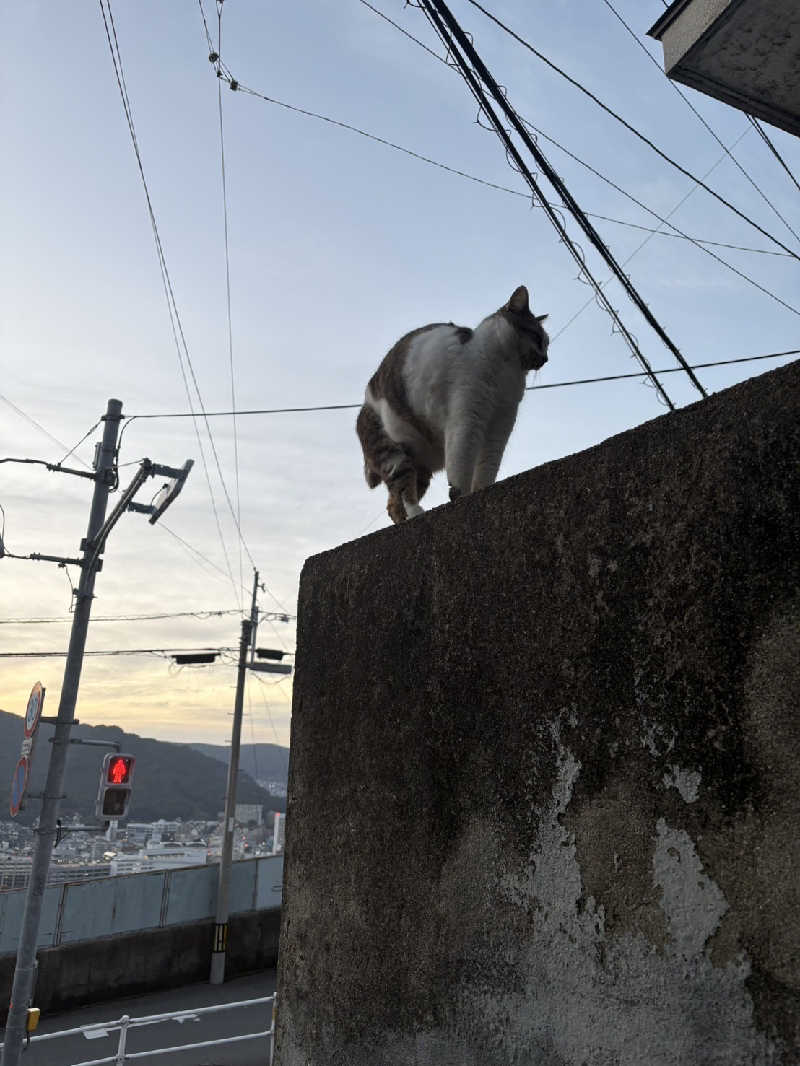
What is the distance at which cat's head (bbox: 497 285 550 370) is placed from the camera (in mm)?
2564

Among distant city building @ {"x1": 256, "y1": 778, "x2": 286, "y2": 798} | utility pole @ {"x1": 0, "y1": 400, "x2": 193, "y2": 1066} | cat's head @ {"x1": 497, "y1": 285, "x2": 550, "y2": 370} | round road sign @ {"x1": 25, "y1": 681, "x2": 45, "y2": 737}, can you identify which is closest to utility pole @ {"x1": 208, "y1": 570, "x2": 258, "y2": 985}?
utility pole @ {"x1": 0, "y1": 400, "x2": 193, "y2": 1066}

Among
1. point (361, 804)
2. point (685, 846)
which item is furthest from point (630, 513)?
point (361, 804)

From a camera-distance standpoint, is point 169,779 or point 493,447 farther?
point 169,779

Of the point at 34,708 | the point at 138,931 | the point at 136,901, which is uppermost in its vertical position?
the point at 34,708

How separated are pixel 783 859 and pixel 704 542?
1.79 ft

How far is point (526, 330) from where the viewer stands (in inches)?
101

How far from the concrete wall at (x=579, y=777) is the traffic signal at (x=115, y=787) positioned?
7435 millimetres

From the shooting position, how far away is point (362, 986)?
2061 mm

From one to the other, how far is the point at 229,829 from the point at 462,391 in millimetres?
15493

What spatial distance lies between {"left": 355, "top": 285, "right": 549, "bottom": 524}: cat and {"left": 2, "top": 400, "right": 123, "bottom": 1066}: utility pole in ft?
23.2

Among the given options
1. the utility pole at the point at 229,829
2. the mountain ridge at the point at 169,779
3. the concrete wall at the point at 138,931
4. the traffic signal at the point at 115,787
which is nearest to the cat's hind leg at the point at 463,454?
the traffic signal at the point at 115,787

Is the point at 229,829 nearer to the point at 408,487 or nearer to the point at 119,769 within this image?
the point at 119,769

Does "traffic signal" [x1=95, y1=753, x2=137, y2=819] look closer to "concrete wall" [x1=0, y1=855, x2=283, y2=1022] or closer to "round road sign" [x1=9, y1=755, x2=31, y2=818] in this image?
"round road sign" [x1=9, y1=755, x2=31, y2=818]

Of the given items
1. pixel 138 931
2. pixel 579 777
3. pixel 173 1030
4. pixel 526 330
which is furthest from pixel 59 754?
pixel 579 777
